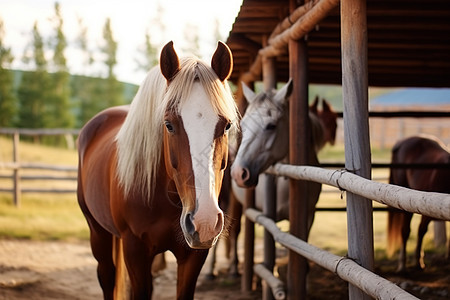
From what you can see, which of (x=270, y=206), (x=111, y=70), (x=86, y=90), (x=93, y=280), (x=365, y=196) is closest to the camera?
(x=365, y=196)

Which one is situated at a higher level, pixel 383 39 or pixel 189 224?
pixel 383 39

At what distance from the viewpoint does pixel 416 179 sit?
20.6 ft

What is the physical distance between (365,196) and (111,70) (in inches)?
1837

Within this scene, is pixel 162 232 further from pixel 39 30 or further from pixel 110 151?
pixel 39 30

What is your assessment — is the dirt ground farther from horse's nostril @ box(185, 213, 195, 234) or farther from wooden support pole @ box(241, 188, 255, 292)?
horse's nostril @ box(185, 213, 195, 234)

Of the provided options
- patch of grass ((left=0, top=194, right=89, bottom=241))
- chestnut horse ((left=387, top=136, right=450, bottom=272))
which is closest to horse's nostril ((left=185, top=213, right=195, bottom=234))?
A: chestnut horse ((left=387, top=136, right=450, bottom=272))

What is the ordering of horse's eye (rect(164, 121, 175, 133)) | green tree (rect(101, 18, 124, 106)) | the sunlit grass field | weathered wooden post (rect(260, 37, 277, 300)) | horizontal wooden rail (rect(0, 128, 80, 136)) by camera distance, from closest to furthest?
horse's eye (rect(164, 121, 175, 133)), weathered wooden post (rect(260, 37, 277, 300)), the sunlit grass field, horizontal wooden rail (rect(0, 128, 80, 136)), green tree (rect(101, 18, 124, 106))

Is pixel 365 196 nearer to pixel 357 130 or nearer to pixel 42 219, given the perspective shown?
pixel 357 130

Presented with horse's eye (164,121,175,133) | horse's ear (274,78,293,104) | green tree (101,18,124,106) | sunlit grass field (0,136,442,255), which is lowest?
sunlit grass field (0,136,442,255)

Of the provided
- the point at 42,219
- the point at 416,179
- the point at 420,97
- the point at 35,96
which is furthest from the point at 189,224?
the point at 35,96

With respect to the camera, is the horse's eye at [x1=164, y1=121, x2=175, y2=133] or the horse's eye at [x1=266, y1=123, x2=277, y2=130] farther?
the horse's eye at [x1=266, y1=123, x2=277, y2=130]

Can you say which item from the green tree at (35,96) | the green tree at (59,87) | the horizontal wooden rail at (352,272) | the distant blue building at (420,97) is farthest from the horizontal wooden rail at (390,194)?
the green tree at (59,87)

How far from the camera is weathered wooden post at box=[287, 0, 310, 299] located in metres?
3.95

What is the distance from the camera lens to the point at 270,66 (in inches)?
200
